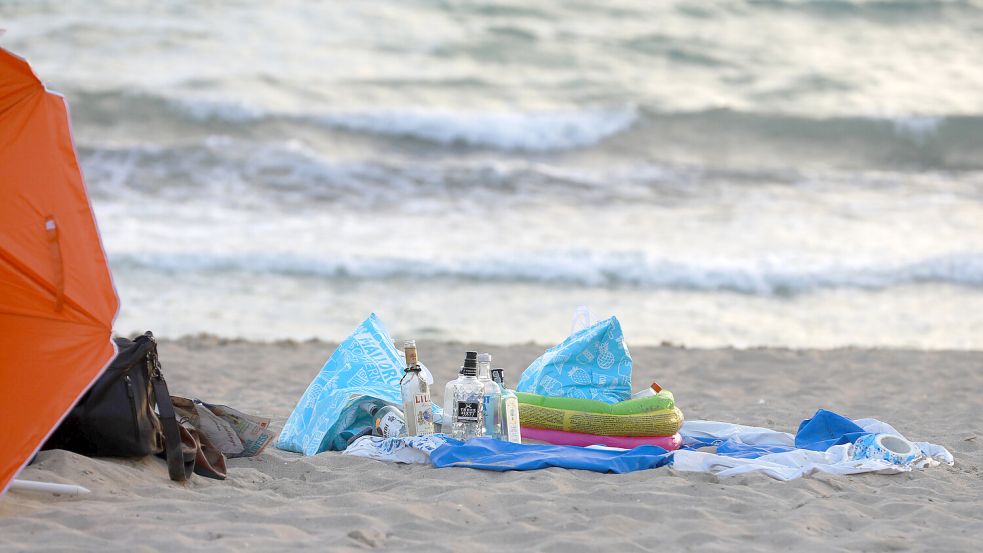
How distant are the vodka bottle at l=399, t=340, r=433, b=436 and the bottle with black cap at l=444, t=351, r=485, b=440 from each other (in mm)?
112

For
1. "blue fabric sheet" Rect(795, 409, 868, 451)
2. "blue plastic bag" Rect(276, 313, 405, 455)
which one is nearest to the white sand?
"blue plastic bag" Rect(276, 313, 405, 455)

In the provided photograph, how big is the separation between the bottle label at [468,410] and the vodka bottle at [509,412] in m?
0.11

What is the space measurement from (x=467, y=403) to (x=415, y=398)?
0.77ft

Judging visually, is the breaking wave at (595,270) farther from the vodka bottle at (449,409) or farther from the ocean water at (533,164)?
the vodka bottle at (449,409)

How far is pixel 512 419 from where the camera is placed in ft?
14.8

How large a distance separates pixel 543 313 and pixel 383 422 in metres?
5.08

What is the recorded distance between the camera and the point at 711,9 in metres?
20.6

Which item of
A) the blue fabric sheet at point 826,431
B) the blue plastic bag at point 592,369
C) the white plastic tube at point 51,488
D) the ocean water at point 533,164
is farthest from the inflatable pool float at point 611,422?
the ocean water at point 533,164

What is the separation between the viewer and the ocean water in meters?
10.1

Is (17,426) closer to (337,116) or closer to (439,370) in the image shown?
(439,370)

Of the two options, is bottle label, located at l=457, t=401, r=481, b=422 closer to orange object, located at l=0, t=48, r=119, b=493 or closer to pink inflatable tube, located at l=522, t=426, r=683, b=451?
pink inflatable tube, located at l=522, t=426, r=683, b=451

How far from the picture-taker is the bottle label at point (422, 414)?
15.0 feet

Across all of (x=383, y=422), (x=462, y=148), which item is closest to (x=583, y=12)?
(x=462, y=148)

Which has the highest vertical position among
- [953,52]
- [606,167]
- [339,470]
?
[953,52]
